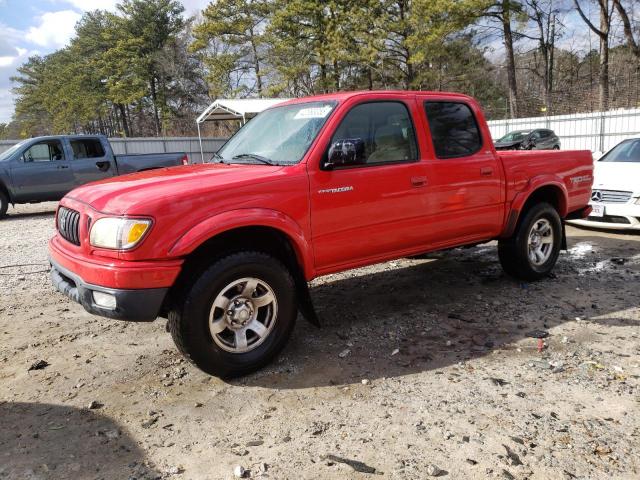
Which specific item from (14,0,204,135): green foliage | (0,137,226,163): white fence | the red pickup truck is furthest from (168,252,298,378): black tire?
(14,0,204,135): green foliage

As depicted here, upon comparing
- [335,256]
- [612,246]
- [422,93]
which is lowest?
[612,246]

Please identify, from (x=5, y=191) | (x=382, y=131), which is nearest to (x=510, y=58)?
(x=5, y=191)

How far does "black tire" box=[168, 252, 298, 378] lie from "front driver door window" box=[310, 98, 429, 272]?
1.33 feet

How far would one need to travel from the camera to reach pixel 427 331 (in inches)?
164

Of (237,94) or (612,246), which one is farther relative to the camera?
(237,94)

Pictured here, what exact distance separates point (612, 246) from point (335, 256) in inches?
200

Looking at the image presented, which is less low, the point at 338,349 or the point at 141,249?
the point at 141,249

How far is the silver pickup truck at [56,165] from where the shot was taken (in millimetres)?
11617

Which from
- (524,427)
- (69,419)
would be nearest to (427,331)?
(524,427)

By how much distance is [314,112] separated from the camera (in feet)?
13.1

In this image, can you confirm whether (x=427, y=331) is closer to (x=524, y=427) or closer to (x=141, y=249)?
(x=524, y=427)

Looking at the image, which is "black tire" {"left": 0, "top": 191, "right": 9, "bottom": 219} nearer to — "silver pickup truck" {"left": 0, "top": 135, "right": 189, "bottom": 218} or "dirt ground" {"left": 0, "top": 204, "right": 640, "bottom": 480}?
"silver pickup truck" {"left": 0, "top": 135, "right": 189, "bottom": 218}

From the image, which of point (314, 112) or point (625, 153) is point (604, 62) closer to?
Answer: point (625, 153)

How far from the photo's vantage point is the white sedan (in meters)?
7.26
